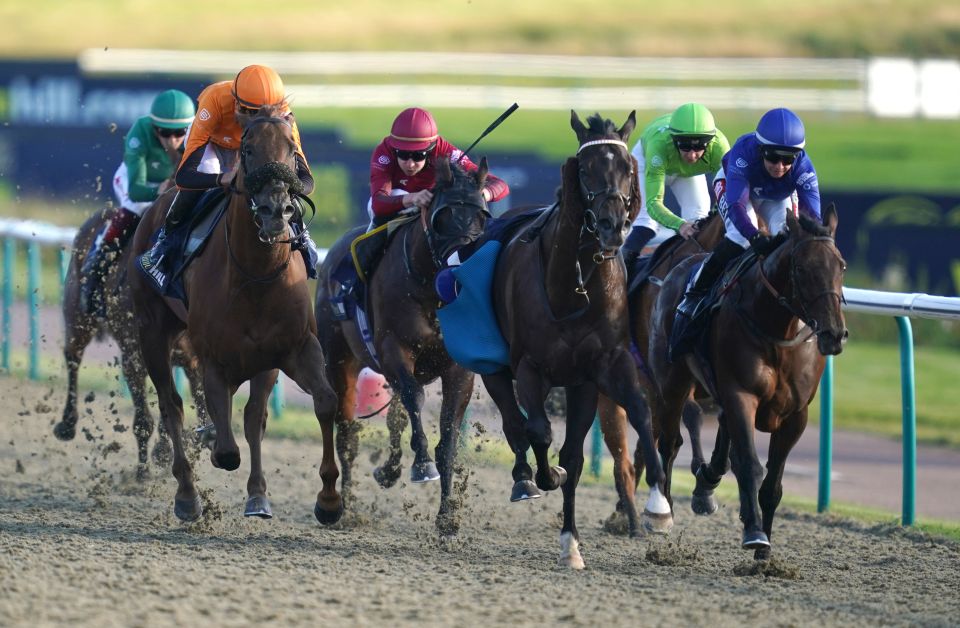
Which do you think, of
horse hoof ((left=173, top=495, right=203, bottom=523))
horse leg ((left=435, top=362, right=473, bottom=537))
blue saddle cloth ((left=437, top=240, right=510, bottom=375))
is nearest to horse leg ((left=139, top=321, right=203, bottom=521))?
horse hoof ((left=173, top=495, right=203, bottom=523))

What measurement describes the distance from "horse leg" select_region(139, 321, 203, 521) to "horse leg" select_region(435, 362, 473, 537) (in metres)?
1.14

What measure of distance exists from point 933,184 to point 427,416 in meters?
13.6

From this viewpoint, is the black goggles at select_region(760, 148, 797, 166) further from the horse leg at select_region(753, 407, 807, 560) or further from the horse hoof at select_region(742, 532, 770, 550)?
the horse hoof at select_region(742, 532, 770, 550)

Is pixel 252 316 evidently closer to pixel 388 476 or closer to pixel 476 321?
pixel 476 321

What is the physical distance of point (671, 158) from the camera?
786cm

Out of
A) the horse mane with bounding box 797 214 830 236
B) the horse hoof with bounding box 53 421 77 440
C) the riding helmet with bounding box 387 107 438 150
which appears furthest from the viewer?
the horse hoof with bounding box 53 421 77 440

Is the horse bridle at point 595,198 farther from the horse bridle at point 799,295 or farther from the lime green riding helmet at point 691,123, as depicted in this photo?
the lime green riding helmet at point 691,123

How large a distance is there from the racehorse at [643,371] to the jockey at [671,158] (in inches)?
3.5

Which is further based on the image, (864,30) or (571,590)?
(864,30)

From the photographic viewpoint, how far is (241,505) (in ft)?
26.0

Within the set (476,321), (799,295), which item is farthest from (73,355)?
(799,295)

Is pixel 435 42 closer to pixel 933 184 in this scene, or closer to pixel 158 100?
pixel 933 184

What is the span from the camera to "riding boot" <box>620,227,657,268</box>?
785cm

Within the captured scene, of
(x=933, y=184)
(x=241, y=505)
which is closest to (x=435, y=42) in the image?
(x=933, y=184)
